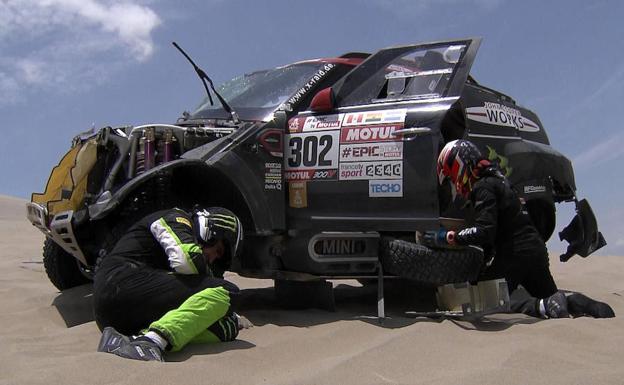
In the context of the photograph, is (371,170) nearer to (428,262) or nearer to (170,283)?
(428,262)

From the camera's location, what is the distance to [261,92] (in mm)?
5617

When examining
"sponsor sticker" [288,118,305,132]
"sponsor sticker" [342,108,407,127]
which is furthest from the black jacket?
"sponsor sticker" [342,108,407,127]

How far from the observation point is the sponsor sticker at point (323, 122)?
16.5 ft

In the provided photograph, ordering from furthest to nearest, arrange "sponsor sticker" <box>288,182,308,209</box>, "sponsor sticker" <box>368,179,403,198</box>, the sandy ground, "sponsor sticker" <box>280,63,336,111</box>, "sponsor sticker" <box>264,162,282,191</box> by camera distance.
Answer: "sponsor sticker" <box>280,63,336,111</box> → "sponsor sticker" <box>288,182,308,209</box> → "sponsor sticker" <box>264,162,282,191</box> → "sponsor sticker" <box>368,179,403,198</box> → the sandy ground

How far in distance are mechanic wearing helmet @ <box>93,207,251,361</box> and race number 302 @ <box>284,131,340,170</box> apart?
107 cm

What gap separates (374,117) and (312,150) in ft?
1.81

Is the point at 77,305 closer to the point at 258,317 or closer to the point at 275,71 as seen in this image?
the point at 258,317

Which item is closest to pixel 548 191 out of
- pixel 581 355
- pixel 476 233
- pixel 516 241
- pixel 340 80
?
pixel 516 241

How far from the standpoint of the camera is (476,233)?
178 inches

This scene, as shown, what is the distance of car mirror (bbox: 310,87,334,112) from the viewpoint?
5.09 m

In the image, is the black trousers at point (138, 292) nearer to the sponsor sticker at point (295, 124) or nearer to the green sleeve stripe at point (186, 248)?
the green sleeve stripe at point (186, 248)

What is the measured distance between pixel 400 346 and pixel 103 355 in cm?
164

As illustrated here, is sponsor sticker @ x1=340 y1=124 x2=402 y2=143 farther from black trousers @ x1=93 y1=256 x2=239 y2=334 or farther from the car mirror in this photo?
black trousers @ x1=93 y1=256 x2=239 y2=334

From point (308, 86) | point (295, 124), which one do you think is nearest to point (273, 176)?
point (295, 124)
